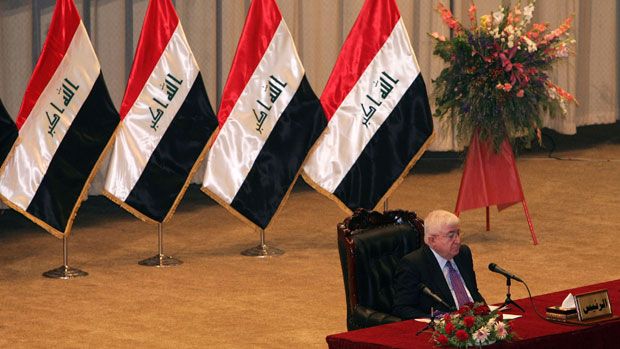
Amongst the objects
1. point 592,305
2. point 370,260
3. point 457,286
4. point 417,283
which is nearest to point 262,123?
point 370,260

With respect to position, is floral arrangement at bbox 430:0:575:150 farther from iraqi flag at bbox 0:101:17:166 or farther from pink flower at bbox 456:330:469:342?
pink flower at bbox 456:330:469:342

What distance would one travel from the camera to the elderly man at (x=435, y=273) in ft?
19.9

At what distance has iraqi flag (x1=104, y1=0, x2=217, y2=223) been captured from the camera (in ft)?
31.2

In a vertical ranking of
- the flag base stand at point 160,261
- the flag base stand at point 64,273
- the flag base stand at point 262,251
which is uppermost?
the flag base stand at point 64,273

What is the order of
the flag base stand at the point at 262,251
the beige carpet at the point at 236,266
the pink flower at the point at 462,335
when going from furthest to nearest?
1. the flag base stand at the point at 262,251
2. the beige carpet at the point at 236,266
3. the pink flower at the point at 462,335

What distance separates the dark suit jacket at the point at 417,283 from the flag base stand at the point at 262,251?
3932mm

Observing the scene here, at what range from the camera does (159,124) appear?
9.62 metres

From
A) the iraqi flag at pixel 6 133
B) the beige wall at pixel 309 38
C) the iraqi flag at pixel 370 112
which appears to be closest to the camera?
the iraqi flag at pixel 6 133

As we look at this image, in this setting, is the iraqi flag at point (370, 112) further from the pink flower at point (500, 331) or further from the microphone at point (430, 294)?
the pink flower at point (500, 331)

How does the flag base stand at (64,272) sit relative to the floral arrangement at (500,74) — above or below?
below

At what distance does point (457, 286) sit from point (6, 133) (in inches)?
165

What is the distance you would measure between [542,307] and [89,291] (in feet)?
13.2

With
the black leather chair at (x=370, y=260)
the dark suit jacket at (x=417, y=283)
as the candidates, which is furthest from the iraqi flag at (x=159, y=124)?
the dark suit jacket at (x=417, y=283)

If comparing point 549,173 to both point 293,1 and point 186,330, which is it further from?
point 186,330
